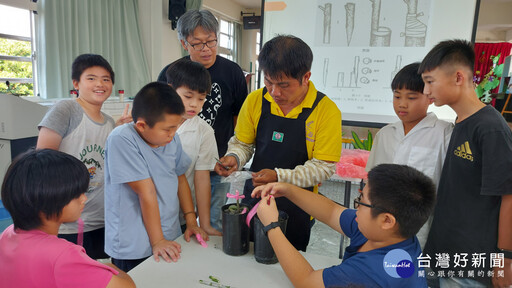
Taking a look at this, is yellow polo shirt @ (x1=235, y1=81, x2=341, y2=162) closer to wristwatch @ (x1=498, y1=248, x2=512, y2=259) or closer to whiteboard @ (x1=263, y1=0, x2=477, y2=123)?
wristwatch @ (x1=498, y1=248, x2=512, y2=259)

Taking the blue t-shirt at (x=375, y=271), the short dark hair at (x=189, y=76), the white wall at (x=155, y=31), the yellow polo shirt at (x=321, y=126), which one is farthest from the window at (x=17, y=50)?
the blue t-shirt at (x=375, y=271)

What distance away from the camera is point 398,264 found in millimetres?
869

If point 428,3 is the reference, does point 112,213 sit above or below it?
below

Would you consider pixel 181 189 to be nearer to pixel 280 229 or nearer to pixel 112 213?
pixel 112 213

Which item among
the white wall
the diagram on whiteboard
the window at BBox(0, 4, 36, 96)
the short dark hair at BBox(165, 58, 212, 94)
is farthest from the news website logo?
the white wall

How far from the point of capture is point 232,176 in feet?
4.38

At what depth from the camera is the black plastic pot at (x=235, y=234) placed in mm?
1096

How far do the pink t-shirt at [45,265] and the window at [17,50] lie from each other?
3517 mm

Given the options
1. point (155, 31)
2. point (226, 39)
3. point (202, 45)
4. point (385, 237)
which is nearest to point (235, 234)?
point (385, 237)

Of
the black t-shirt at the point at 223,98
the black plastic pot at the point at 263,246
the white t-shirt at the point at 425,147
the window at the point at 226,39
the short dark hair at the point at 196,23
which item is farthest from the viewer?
the window at the point at 226,39

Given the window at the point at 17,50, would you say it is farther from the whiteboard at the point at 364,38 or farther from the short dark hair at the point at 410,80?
the short dark hair at the point at 410,80

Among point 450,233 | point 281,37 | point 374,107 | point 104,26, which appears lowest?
point 450,233

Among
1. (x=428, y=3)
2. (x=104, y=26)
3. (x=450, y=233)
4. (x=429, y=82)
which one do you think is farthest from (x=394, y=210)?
(x=104, y=26)

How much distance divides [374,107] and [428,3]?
1.03m
